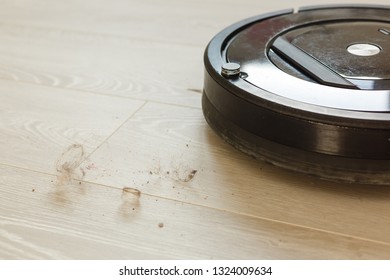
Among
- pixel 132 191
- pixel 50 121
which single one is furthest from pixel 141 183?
pixel 50 121

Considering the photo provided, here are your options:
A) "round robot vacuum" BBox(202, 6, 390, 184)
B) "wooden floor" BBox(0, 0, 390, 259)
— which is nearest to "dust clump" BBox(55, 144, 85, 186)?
"wooden floor" BBox(0, 0, 390, 259)

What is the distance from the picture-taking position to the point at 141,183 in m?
0.73

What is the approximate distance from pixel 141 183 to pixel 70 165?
11 centimetres

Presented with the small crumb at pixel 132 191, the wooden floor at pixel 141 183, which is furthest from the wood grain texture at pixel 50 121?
the small crumb at pixel 132 191

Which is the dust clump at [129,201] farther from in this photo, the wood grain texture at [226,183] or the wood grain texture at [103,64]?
the wood grain texture at [103,64]

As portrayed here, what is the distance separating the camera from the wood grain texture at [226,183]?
26.3 inches

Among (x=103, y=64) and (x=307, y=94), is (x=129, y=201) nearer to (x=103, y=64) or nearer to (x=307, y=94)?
(x=307, y=94)

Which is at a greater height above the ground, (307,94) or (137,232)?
(307,94)

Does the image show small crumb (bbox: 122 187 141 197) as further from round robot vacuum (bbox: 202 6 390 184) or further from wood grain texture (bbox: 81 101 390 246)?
round robot vacuum (bbox: 202 6 390 184)
